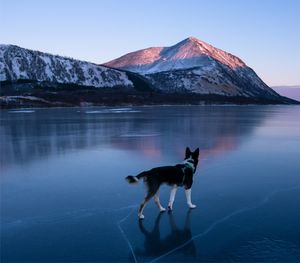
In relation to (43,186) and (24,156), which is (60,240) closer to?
(43,186)

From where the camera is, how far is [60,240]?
7.58 meters

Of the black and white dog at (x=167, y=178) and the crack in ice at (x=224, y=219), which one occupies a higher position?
the black and white dog at (x=167, y=178)

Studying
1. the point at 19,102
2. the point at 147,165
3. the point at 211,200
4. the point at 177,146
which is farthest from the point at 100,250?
the point at 19,102

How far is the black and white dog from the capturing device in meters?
8.80

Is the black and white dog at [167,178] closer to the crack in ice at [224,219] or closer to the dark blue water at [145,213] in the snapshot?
the dark blue water at [145,213]

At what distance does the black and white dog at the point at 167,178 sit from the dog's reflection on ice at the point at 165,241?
2.30 ft

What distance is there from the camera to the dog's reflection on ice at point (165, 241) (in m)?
7.05

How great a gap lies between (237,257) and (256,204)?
3.38m

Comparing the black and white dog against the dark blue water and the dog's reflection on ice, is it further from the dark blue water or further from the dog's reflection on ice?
the dog's reflection on ice

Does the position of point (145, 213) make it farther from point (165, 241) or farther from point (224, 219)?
point (224, 219)

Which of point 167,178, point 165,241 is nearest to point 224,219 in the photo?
point 167,178

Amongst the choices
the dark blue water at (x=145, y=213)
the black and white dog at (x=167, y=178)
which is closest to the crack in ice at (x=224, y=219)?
the dark blue water at (x=145, y=213)

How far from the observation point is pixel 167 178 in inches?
359

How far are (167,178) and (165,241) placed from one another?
1.95 meters
